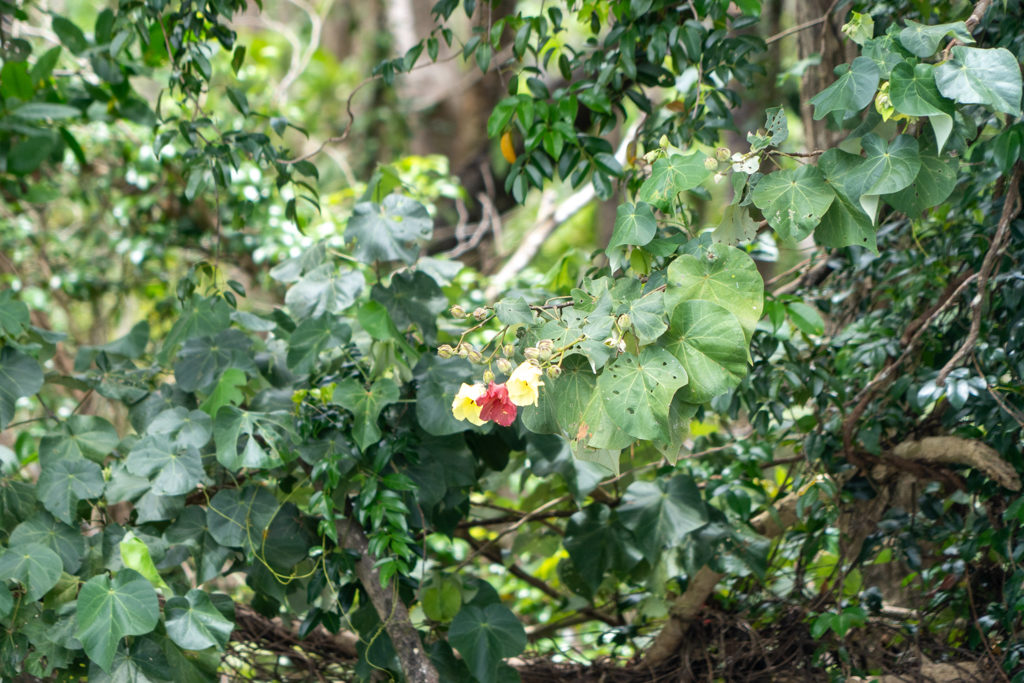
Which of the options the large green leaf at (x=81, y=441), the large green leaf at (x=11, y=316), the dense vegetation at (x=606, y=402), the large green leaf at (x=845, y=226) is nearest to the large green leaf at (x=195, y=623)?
the dense vegetation at (x=606, y=402)

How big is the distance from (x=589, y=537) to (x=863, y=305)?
2.72ft

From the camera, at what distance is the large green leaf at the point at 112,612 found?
4.91 feet

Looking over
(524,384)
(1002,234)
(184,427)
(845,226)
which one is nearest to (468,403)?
(524,384)

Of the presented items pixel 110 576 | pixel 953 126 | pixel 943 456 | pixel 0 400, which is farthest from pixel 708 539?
pixel 0 400

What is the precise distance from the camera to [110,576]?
170cm

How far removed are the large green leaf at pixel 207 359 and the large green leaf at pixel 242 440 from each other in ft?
0.77

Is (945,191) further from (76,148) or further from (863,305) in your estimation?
(76,148)

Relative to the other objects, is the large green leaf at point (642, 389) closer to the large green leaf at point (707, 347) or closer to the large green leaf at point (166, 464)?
the large green leaf at point (707, 347)

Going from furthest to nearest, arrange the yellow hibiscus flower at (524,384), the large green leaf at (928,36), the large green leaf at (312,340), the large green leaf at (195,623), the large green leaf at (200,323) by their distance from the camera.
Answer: the large green leaf at (200,323), the large green leaf at (312,340), the large green leaf at (195,623), the large green leaf at (928,36), the yellow hibiscus flower at (524,384)

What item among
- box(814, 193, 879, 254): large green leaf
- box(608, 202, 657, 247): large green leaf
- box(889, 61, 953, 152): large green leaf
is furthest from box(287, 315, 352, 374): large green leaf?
box(889, 61, 953, 152): large green leaf

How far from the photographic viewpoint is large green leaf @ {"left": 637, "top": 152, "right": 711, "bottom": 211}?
1.30m

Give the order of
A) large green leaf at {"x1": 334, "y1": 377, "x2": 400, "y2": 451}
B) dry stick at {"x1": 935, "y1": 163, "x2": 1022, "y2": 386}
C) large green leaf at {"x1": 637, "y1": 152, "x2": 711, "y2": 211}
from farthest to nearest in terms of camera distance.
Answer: large green leaf at {"x1": 334, "y1": 377, "x2": 400, "y2": 451}
dry stick at {"x1": 935, "y1": 163, "x2": 1022, "y2": 386}
large green leaf at {"x1": 637, "y1": 152, "x2": 711, "y2": 211}

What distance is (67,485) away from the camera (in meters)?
1.68

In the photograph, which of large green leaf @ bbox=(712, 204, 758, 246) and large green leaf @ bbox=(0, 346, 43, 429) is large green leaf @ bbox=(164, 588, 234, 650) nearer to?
large green leaf @ bbox=(0, 346, 43, 429)
